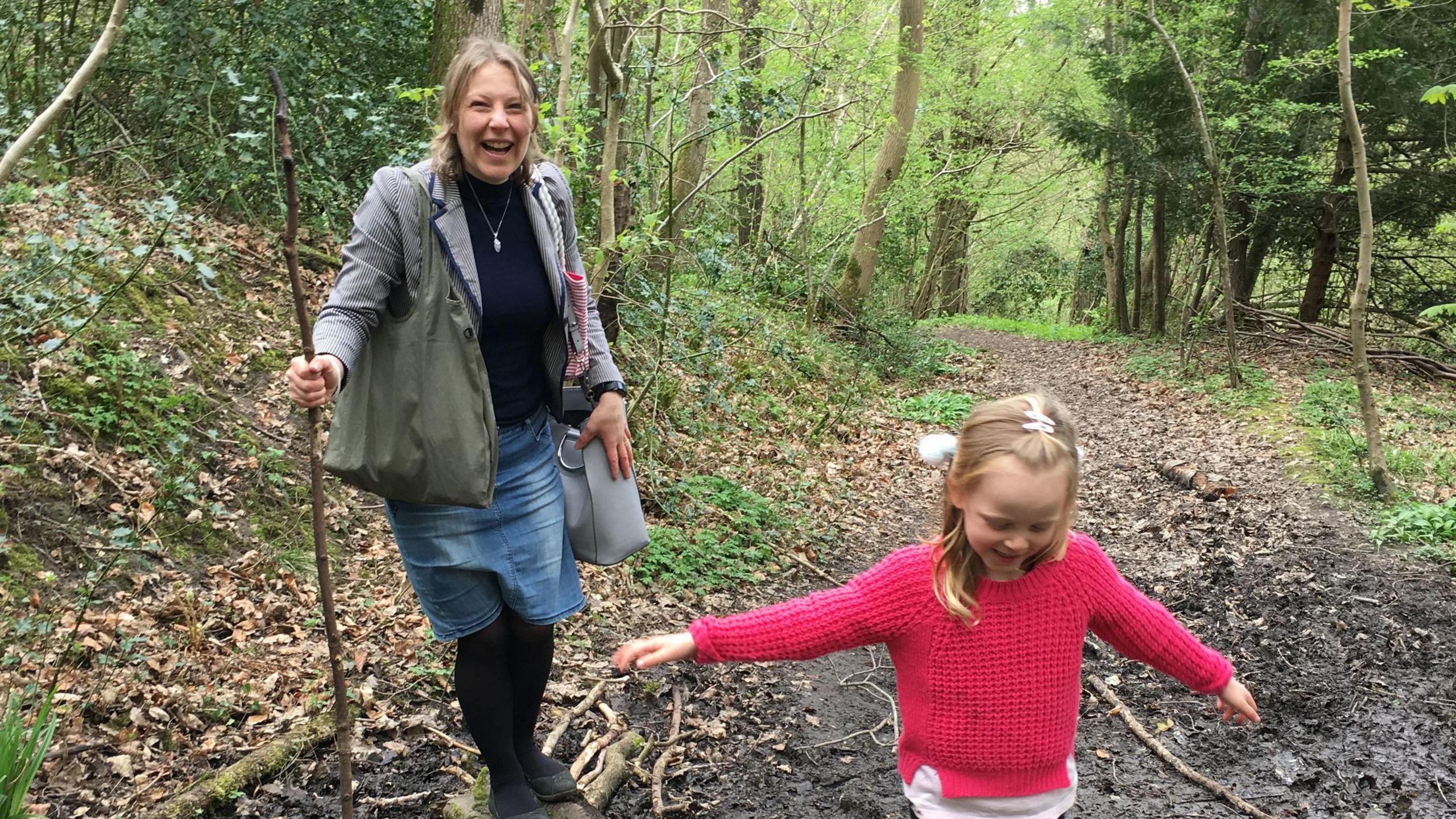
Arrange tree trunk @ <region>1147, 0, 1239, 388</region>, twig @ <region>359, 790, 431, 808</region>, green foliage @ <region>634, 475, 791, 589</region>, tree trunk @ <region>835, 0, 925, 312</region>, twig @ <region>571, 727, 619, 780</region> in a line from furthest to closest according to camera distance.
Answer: tree trunk @ <region>835, 0, 925, 312</region> → tree trunk @ <region>1147, 0, 1239, 388</region> → green foliage @ <region>634, 475, 791, 589</region> → twig @ <region>571, 727, 619, 780</region> → twig @ <region>359, 790, 431, 808</region>

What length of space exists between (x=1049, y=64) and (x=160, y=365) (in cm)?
1949

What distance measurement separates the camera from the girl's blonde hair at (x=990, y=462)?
72.4 inches

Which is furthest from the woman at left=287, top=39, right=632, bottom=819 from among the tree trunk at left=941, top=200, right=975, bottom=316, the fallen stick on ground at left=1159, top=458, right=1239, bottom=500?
the tree trunk at left=941, top=200, right=975, bottom=316

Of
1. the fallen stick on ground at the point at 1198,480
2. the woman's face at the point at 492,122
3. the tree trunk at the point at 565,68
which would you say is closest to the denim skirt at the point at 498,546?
the woman's face at the point at 492,122

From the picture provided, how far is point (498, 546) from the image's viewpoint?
98.2 inches

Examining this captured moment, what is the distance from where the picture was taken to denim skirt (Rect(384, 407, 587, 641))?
2.44m

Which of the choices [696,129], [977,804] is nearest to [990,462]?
[977,804]

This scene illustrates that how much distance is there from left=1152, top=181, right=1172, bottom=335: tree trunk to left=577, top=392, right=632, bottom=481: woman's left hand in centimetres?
1496

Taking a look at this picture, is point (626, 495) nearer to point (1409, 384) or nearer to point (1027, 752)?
point (1027, 752)

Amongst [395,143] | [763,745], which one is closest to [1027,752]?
[763,745]

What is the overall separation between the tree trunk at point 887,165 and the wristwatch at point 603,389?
1220cm

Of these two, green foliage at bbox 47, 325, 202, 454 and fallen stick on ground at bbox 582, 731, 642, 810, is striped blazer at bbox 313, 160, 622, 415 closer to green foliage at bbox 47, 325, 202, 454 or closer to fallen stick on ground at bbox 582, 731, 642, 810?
fallen stick on ground at bbox 582, 731, 642, 810

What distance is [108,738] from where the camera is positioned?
122 inches

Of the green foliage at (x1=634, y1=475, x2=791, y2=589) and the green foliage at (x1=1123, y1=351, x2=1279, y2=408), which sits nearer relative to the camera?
the green foliage at (x1=634, y1=475, x2=791, y2=589)
